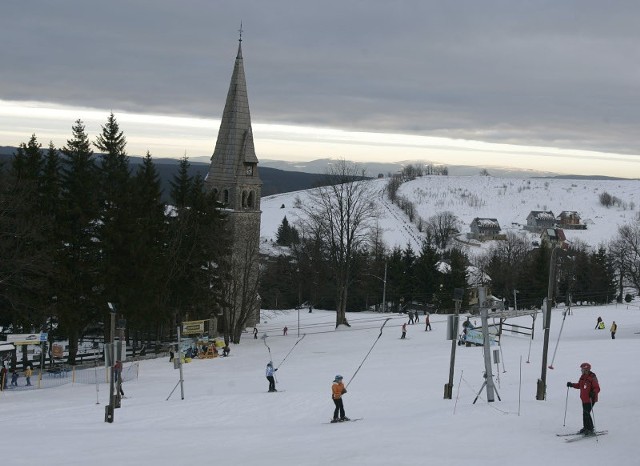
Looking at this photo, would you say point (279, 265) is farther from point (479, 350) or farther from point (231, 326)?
point (479, 350)

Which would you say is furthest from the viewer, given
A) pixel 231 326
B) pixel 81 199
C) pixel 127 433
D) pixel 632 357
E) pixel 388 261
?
pixel 388 261

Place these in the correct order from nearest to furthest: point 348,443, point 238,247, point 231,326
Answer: point 348,443 < point 231,326 < point 238,247

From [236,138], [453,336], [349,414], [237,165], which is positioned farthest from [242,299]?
[349,414]

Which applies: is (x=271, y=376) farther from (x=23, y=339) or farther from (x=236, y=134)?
(x=236, y=134)

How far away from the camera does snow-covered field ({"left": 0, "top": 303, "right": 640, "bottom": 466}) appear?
53.5ft

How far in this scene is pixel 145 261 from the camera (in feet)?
145

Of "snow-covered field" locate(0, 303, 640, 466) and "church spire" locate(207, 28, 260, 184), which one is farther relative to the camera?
"church spire" locate(207, 28, 260, 184)

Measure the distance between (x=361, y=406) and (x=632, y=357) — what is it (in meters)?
12.1

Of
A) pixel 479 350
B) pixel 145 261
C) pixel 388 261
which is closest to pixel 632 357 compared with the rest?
pixel 479 350

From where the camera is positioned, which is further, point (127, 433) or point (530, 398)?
point (530, 398)

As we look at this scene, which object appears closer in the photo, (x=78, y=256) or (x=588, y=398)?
(x=588, y=398)

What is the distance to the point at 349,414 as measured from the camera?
22312 millimetres

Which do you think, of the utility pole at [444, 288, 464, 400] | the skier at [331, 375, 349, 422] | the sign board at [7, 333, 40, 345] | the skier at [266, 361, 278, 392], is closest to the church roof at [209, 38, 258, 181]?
the sign board at [7, 333, 40, 345]

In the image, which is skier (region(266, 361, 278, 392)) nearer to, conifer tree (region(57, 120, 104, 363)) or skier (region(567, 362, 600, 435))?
skier (region(567, 362, 600, 435))
